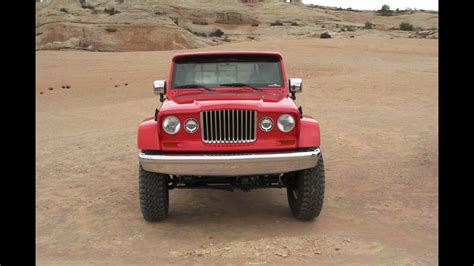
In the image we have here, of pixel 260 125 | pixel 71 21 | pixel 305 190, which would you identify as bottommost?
pixel 305 190

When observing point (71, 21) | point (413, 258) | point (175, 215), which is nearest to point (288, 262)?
point (413, 258)

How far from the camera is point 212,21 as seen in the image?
6191 cm

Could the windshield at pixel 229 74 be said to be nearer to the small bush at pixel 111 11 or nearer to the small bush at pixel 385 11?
the small bush at pixel 111 11

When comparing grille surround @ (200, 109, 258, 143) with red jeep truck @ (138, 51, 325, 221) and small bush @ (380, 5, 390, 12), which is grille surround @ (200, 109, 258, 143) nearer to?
red jeep truck @ (138, 51, 325, 221)

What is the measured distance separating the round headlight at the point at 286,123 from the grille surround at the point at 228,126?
252mm

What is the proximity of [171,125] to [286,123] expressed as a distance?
1.13m

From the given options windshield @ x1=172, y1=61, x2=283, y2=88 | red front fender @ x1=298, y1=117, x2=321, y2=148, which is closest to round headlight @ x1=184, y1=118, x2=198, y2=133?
red front fender @ x1=298, y1=117, x2=321, y2=148

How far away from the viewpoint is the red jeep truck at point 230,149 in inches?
202

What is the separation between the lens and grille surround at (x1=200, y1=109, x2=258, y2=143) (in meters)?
5.29

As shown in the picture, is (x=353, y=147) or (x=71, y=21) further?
(x=71, y=21)

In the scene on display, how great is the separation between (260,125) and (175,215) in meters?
1.59

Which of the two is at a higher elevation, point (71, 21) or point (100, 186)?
point (71, 21)

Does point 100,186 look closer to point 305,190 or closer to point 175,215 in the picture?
point 175,215

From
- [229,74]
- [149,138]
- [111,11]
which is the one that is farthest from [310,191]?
[111,11]
